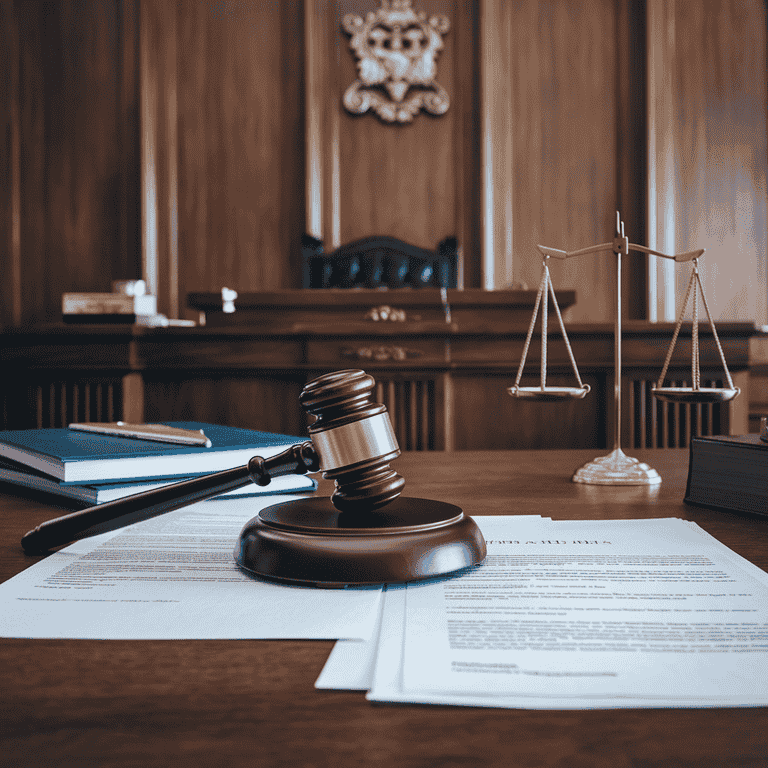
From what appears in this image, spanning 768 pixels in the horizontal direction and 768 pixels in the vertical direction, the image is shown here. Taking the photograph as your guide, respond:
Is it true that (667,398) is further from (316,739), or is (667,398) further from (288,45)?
(288,45)

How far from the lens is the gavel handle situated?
0.39 m

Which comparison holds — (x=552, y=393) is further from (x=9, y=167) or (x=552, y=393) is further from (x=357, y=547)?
(x=9, y=167)

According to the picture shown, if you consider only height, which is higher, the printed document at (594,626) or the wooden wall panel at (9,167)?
the wooden wall panel at (9,167)

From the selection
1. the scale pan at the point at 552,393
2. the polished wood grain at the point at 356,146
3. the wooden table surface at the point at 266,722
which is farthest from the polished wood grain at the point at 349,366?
the polished wood grain at the point at 356,146

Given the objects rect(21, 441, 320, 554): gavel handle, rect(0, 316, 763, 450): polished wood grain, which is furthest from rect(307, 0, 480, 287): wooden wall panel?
rect(21, 441, 320, 554): gavel handle

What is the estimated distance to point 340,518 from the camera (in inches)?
15.3

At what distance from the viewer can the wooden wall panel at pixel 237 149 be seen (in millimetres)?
4230

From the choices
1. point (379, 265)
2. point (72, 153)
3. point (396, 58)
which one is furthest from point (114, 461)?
point (72, 153)

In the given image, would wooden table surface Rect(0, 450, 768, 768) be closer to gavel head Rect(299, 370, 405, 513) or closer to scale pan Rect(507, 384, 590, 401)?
gavel head Rect(299, 370, 405, 513)

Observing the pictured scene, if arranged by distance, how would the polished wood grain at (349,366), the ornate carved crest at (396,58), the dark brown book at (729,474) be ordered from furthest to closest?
the ornate carved crest at (396,58) → the polished wood grain at (349,366) → the dark brown book at (729,474)

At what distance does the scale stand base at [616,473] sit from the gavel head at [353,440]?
0.41 meters

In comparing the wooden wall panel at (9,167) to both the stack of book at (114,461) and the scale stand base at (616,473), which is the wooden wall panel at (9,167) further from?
the scale stand base at (616,473)

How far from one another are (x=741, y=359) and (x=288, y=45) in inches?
131

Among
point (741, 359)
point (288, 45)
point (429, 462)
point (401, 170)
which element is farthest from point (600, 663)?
point (288, 45)
